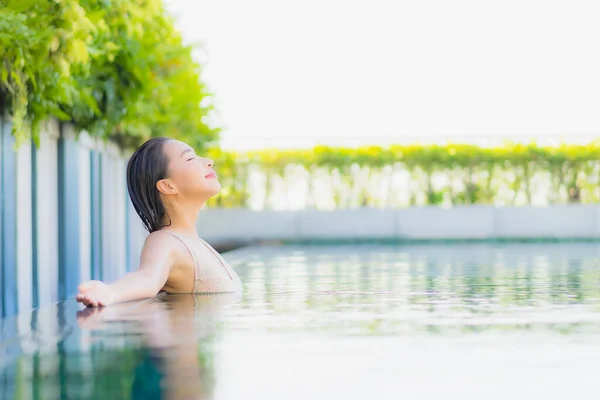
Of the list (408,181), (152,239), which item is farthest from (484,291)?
(408,181)

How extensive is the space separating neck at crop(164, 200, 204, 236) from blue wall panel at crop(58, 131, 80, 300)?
5.87m

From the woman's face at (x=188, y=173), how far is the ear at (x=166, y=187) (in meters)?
0.01

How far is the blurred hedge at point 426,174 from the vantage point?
2272 cm

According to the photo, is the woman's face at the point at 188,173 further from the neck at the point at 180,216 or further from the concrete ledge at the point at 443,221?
the concrete ledge at the point at 443,221

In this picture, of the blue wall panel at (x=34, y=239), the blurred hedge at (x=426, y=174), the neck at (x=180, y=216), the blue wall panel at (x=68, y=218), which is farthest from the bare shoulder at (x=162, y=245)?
the blurred hedge at (x=426, y=174)

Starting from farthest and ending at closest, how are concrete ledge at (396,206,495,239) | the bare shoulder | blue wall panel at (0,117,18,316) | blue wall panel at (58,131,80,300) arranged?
concrete ledge at (396,206,495,239) < blue wall panel at (58,131,80,300) < blue wall panel at (0,117,18,316) < the bare shoulder

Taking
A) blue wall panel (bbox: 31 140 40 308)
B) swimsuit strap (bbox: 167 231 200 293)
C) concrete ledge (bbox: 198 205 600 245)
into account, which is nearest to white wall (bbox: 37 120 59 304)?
blue wall panel (bbox: 31 140 40 308)

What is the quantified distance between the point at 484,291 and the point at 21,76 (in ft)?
9.10

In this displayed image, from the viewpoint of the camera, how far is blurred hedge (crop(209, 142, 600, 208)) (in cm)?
2272

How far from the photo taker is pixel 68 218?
1002 cm

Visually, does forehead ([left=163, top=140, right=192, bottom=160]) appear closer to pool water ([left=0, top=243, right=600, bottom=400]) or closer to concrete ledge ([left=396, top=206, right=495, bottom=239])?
pool water ([left=0, top=243, right=600, bottom=400])

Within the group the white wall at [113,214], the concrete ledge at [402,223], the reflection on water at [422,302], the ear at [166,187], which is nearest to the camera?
the reflection on water at [422,302]

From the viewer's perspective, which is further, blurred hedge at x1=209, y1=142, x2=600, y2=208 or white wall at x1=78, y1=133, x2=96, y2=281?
blurred hedge at x1=209, y1=142, x2=600, y2=208

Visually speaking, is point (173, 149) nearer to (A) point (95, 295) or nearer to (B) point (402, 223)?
(A) point (95, 295)
